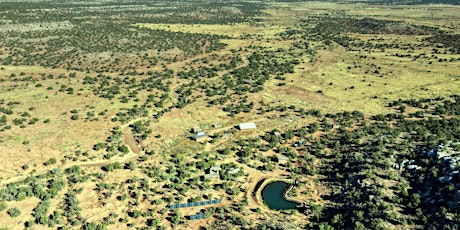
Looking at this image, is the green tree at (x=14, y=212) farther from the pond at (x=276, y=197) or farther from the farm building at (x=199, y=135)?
the pond at (x=276, y=197)

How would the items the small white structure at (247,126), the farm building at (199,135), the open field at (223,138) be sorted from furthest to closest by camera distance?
the small white structure at (247,126) → the farm building at (199,135) → the open field at (223,138)

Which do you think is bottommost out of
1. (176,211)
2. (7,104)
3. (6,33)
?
(176,211)

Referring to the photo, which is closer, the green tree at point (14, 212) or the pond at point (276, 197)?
the green tree at point (14, 212)

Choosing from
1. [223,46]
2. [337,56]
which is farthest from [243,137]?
[223,46]

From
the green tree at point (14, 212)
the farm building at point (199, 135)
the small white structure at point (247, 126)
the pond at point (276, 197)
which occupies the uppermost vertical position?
the small white structure at point (247, 126)

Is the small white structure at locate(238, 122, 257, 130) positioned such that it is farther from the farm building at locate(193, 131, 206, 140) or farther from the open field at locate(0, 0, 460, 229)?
the farm building at locate(193, 131, 206, 140)

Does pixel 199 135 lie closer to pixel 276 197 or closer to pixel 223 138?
pixel 223 138

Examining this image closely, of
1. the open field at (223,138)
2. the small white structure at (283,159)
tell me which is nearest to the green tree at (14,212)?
the open field at (223,138)

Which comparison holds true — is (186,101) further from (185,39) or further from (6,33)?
(6,33)
